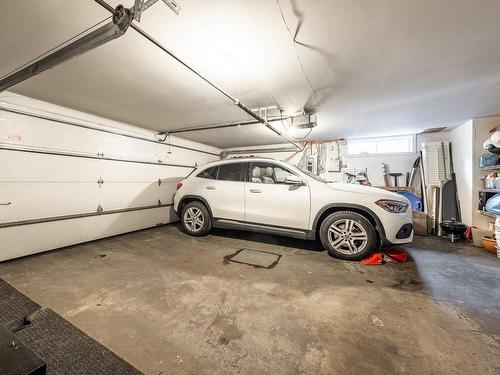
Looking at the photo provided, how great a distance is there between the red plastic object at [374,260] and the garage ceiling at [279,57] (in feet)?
8.45

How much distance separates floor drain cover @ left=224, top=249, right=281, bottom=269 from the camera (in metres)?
3.13

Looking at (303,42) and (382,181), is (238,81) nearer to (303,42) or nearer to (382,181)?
(303,42)

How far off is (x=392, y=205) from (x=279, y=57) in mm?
2696

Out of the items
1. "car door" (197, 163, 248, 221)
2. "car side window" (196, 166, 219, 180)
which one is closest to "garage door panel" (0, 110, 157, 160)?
"car side window" (196, 166, 219, 180)

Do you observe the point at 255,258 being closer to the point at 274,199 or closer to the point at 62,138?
the point at 274,199

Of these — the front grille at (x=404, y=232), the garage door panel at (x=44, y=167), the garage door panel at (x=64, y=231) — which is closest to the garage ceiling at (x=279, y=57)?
the garage door panel at (x=44, y=167)

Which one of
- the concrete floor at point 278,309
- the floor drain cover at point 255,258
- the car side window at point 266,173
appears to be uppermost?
the car side window at point 266,173

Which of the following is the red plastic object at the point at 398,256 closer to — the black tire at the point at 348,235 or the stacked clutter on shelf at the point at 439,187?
the black tire at the point at 348,235

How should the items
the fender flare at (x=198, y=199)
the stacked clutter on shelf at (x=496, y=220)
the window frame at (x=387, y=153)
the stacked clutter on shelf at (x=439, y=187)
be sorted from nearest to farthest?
1. the stacked clutter on shelf at (x=496, y=220)
2. the fender flare at (x=198, y=199)
3. the stacked clutter on shelf at (x=439, y=187)
4. the window frame at (x=387, y=153)

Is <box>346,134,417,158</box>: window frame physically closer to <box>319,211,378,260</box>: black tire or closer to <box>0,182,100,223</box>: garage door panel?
<box>319,211,378,260</box>: black tire

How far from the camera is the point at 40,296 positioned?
223cm

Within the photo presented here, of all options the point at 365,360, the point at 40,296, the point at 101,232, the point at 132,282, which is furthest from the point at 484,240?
the point at 101,232

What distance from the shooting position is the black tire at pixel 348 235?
3.19m

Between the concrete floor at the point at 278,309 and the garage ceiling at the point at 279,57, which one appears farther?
the garage ceiling at the point at 279,57
